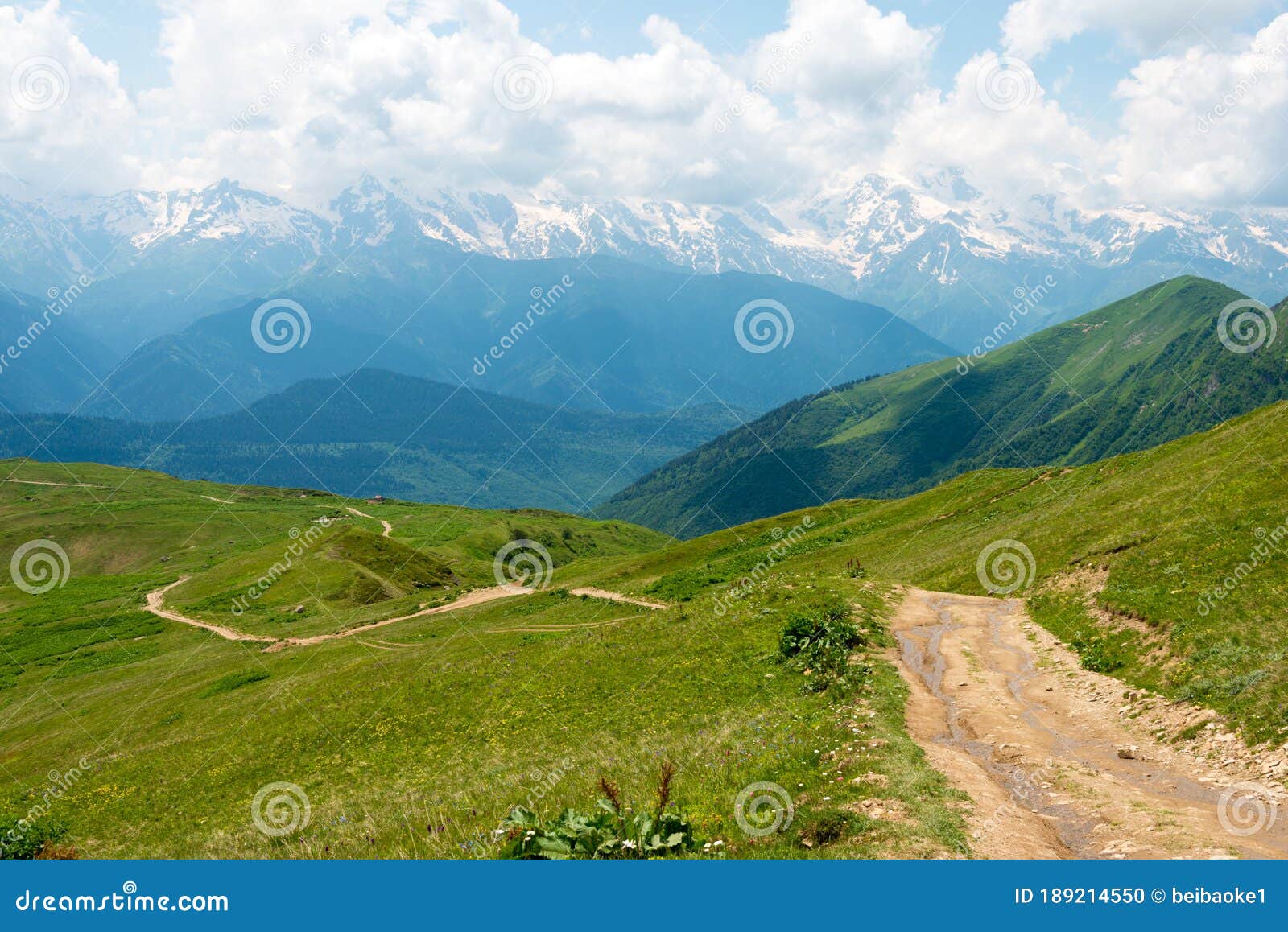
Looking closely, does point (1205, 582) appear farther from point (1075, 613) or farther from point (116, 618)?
point (116, 618)

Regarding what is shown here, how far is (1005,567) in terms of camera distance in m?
43.5

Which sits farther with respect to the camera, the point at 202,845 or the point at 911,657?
the point at 911,657

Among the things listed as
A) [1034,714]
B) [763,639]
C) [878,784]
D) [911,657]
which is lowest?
[878,784]

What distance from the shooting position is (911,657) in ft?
92.3

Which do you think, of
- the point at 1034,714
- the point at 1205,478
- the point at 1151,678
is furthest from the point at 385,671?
the point at 1205,478

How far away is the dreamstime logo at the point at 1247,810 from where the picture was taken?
12.8m

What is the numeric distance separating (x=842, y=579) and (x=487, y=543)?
118155 mm

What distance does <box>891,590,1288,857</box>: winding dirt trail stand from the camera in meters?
12.1

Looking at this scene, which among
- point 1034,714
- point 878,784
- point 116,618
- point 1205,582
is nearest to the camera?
point 878,784
